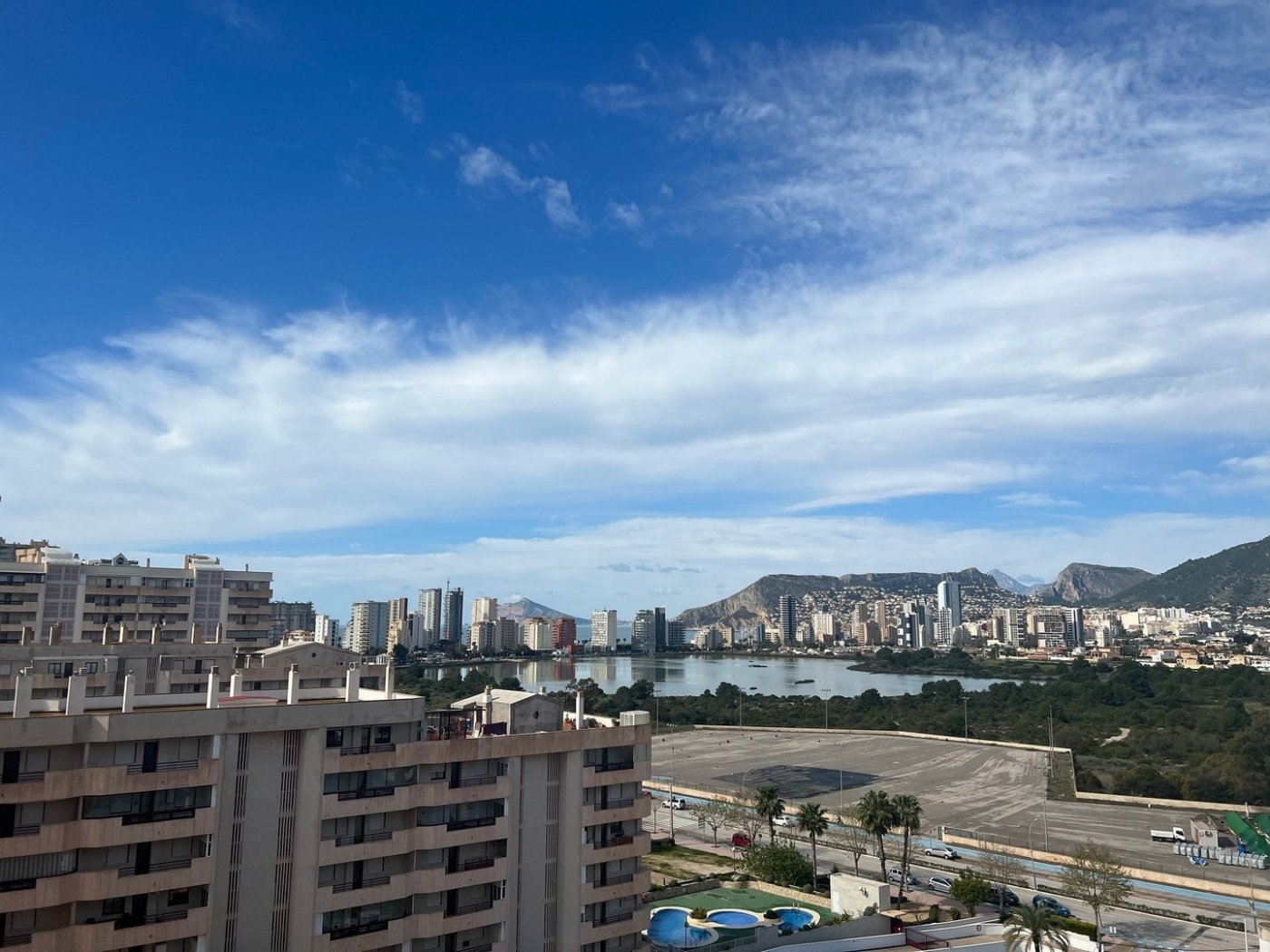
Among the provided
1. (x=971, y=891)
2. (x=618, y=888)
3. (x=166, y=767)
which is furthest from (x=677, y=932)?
(x=166, y=767)

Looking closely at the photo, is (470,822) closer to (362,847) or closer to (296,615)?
(362,847)

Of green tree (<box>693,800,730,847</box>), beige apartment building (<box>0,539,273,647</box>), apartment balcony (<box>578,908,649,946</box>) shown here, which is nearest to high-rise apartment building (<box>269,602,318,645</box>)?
beige apartment building (<box>0,539,273,647</box>)

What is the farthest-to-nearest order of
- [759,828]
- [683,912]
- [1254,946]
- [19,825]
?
[759,828]
[1254,946]
[683,912]
[19,825]

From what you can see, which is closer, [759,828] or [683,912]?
[683,912]

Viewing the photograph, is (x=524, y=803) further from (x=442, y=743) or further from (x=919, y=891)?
(x=919, y=891)

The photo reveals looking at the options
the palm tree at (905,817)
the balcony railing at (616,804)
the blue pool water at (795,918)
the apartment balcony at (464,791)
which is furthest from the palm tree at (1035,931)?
the apartment balcony at (464,791)

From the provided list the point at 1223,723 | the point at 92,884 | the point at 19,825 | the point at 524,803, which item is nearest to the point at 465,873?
the point at 524,803

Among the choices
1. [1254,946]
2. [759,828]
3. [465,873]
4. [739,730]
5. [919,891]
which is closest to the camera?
[465,873]
